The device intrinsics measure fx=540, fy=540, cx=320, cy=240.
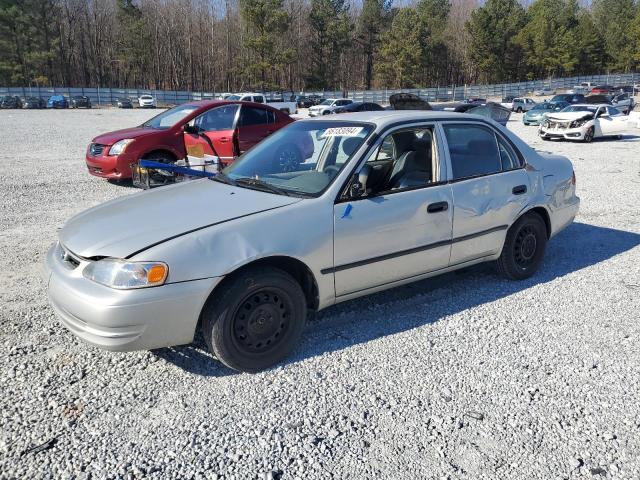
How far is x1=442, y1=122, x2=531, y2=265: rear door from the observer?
4438mm

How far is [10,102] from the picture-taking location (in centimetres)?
4694

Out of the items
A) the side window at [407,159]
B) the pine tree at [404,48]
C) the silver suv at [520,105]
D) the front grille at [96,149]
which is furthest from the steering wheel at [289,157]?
the pine tree at [404,48]

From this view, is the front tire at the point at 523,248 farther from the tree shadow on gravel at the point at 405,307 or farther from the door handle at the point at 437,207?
the door handle at the point at 437,207

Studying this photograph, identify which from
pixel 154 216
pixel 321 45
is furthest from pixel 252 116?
pixel 321 45

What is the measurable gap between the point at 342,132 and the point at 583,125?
1720cm

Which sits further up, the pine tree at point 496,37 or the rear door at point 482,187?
the pine tree at point 496,37

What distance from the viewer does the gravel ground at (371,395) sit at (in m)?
2.68

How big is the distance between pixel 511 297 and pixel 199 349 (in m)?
2.74

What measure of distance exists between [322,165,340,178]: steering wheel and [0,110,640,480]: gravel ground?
1.17m

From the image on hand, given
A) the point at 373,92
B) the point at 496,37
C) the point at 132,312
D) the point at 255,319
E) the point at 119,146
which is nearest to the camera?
the point at 132,312

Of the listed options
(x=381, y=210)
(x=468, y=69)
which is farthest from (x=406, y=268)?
(x=468, y=69)

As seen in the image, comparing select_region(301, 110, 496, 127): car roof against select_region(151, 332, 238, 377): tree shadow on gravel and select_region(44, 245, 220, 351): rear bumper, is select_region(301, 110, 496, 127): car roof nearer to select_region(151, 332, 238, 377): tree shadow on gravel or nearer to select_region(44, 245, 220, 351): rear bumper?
select_region(44, 245, 220, 351): rear bumper

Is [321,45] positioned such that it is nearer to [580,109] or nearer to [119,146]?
[580,109]

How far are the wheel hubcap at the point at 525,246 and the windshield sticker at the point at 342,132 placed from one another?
6.38 feet
